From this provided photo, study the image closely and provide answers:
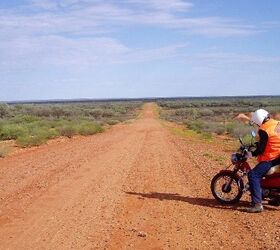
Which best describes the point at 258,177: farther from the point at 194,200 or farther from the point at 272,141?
the point at 194,200

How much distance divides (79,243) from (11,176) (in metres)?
7.34

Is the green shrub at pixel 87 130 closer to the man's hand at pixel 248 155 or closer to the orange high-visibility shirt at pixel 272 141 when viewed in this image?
the man's hand at pixel 248 155

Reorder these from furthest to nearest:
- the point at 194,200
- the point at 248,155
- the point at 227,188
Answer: the point at 194,200, the point at 227,188, the point at 248,155

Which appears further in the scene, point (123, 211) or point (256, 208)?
point (123, 211)

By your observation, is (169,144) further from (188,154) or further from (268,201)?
(268,201)

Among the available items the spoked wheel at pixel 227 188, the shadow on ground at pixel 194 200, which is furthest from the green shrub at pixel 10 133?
the spoked wheel at pixel 227 188

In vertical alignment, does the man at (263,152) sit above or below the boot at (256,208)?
above

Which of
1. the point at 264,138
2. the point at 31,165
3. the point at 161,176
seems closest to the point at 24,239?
the point at 264,138

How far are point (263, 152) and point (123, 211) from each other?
2744mm

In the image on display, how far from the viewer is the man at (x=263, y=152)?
915cm

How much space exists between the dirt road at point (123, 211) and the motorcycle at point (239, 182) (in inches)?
10.5

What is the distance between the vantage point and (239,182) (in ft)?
32.1

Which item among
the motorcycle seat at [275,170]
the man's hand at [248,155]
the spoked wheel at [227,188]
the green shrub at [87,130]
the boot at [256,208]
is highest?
the man's hand at [248,155]

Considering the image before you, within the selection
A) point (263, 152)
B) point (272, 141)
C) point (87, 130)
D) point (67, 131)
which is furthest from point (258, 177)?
point (87, 130)
